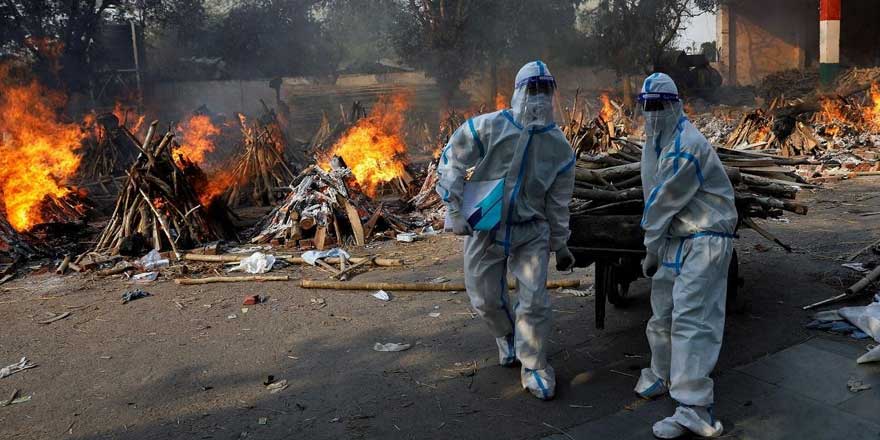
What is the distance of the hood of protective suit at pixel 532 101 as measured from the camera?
4.36 meters

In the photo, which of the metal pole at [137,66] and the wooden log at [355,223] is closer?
the wooden log at [355,223]

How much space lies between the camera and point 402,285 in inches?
272

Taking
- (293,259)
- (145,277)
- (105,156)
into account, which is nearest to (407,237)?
(293,259)

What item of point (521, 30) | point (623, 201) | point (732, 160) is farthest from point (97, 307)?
point (521, 30)

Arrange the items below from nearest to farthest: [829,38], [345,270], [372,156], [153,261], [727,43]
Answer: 1. [345,270]
2. [153,261]
3. [372,156]
4. [829,38]
5. [727,43]

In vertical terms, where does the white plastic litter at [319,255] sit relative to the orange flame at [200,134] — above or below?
below

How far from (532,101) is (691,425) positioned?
209cm

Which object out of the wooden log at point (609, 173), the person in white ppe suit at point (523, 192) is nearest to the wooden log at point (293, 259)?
the wooden log at point (609, 173)

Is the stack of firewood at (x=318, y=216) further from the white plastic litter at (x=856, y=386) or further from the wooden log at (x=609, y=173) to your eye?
the white plastic litter at (x=856, y=386)

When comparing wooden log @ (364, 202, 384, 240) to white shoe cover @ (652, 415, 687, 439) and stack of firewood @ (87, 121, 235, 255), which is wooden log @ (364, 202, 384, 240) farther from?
white shoe cover @ (652, 415, 687, 439)

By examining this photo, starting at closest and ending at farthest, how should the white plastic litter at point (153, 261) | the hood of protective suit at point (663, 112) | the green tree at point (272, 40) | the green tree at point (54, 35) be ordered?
the hood of protective suit at point (663, 112) → the white plastic litter at point (153, 261) → the green tree at point (54, 35) → the green tree at point (272, 40)

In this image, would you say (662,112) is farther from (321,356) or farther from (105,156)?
(105,156)

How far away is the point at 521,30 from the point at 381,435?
2480 centimetres

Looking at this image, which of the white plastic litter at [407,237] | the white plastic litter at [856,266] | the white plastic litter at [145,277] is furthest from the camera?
the white plastic litter at [407,237]
